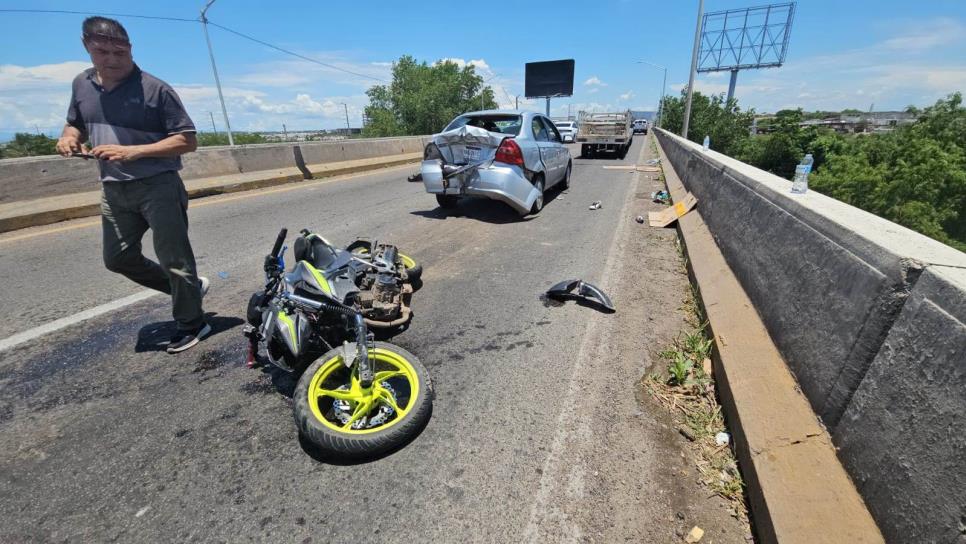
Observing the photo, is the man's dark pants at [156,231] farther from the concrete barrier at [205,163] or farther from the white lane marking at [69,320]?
the concrete barrier at [205,163]

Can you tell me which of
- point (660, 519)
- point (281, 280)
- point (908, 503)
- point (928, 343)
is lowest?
point (660, 519)

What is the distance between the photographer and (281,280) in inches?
107

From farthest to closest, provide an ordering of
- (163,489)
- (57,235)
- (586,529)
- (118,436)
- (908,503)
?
(57,235), (118,436), (163,489), (586,529), (908,503)

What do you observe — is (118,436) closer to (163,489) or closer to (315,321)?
(163,489)

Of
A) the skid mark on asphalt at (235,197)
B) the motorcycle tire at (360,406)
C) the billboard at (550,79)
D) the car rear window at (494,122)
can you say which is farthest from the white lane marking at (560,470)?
the billboard at (550,79)

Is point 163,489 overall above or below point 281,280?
below

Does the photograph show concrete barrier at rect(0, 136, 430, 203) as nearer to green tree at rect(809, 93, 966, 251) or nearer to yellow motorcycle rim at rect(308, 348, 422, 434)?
yellow motorcycle rim at rect(308, 348, 422, 434)

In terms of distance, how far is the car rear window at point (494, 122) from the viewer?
7.33 metres

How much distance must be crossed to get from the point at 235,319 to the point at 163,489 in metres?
1.89

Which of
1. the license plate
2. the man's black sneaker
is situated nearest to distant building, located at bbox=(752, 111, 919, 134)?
the license plate

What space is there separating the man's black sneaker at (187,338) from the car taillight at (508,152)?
4.64m

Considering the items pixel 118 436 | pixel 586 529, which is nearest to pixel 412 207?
pixel 118 436

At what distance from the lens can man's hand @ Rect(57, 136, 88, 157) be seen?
2.97m

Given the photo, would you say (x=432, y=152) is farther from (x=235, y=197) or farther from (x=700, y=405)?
(x=700, y=405)
